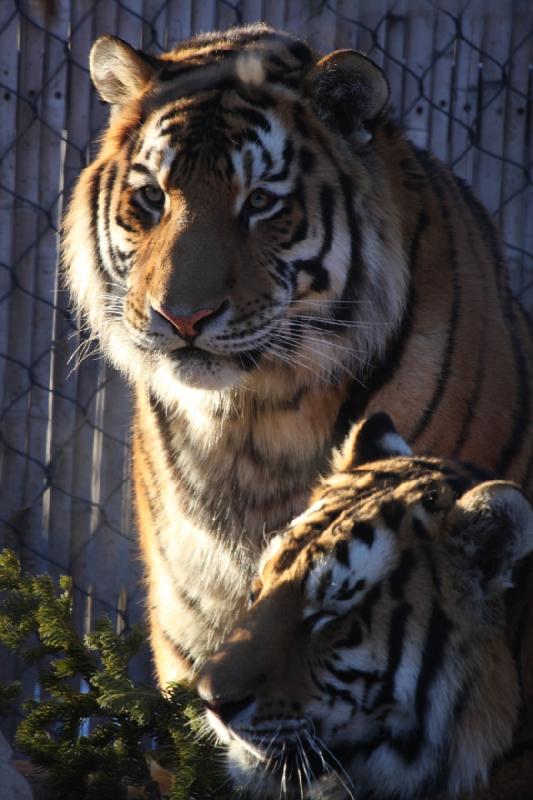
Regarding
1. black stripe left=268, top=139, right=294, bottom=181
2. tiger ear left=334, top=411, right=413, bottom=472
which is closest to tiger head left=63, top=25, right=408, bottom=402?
black stripe left=268, top=139, right=294, bottom=181

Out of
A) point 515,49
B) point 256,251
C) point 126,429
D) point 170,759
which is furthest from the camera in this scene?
point 126,429

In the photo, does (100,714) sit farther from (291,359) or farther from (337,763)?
(291,359)

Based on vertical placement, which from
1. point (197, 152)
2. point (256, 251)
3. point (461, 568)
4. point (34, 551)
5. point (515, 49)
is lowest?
point (34, 551)

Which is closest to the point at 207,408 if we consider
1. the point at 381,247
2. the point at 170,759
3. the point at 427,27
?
the point at 381,247

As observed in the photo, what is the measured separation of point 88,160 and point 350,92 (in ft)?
4.07

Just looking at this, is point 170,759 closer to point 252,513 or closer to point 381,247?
point 252,513

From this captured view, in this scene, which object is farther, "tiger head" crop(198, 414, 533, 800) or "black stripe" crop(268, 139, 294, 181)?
"black stripe" crop(268, 139, 294, 181)

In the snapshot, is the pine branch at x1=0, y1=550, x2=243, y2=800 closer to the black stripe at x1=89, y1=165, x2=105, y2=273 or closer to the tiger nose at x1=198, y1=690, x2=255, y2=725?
the tiger nose at x1=198, y1=690, x2=255, y2=725

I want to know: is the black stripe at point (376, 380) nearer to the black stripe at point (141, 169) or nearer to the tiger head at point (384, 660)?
the black stripe at point (141, 169)

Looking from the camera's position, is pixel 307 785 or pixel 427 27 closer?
pixel 307 785

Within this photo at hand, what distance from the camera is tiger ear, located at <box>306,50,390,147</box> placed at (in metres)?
1.86

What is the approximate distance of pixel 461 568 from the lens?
1336 millimetres

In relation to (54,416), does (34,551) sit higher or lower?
lower

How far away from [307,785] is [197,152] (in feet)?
3.08
